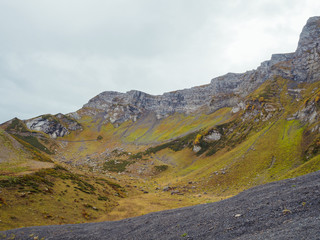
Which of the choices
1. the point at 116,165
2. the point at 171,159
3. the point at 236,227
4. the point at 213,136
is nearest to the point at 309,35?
the point at 213,136

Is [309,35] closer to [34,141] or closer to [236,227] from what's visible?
[236,227]

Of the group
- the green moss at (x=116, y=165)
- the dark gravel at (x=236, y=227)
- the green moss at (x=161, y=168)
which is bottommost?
the green moss at (x=161, y=168)

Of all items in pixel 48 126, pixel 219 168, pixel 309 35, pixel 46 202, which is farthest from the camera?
pixel 48 126

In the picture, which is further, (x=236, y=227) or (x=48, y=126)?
(x=48, y=126)

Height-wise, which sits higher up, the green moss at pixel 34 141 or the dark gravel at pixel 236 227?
the green moss at pixel 34 141

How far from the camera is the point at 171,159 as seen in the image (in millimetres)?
87188

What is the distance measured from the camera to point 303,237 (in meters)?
8.15

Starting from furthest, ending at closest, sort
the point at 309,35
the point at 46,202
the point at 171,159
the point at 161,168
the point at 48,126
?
1. the point at 48,126
2. the point at 309,35
3. the point at 171,159
4. the point at 161,168
5. the point at 46,202

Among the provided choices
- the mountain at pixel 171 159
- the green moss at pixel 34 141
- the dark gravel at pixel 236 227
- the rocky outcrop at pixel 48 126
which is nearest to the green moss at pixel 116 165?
the mountain at pixel 171 159

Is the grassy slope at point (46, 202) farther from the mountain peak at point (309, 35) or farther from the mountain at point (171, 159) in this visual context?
the mountain peak at point (309, 35)

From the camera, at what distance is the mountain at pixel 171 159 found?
91.2 ft

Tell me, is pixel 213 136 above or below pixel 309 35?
below

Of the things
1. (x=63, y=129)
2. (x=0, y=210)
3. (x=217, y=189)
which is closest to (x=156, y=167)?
(x=217, y=189)

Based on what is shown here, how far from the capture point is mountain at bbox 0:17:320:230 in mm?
27812
